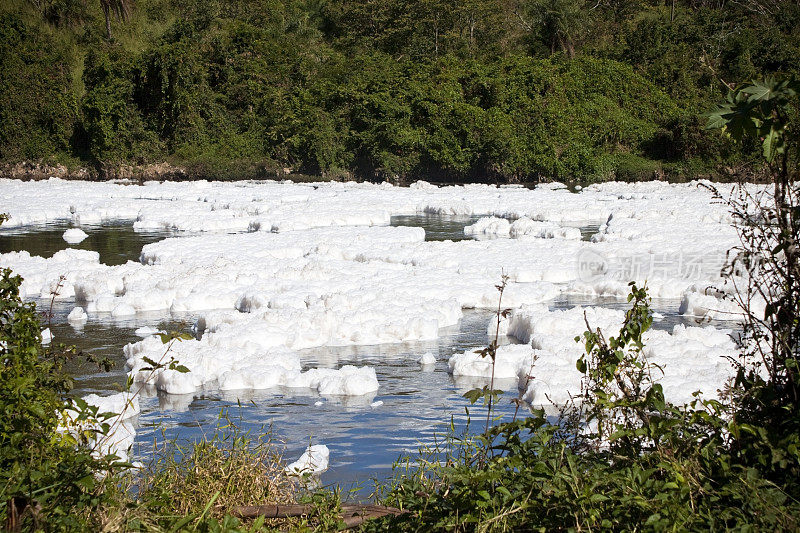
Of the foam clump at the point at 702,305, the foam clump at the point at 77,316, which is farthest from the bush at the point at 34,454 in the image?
the foam clump at the point at 702,305

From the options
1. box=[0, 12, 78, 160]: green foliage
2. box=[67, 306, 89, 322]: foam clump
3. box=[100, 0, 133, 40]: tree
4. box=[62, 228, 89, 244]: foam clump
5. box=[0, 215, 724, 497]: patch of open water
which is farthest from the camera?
box=[100, 0, 133, 40]: tree

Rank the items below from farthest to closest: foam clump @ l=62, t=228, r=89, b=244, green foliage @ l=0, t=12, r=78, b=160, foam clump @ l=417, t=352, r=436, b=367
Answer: green foliage @ l=0, t=12, r=78, b=160, foam clump @ l=62, t=228, r=89, b=244, foam clump @ l=417, t=352, r=436, b=367

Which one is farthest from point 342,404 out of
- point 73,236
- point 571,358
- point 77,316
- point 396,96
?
point 396,96

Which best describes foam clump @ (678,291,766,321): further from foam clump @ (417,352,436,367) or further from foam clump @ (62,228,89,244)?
foam clump @ (62,228,89,244)

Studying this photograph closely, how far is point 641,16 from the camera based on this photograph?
44438 millimetres

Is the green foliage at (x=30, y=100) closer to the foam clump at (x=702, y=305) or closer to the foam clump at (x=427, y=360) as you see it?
the foam clump at (x=427, y=360)

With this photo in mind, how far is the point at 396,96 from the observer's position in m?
35.8

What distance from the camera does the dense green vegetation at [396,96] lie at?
3447 centimetres

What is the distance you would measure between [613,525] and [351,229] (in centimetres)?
1445

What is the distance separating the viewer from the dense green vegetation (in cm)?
3447

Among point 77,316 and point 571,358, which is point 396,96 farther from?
point 571,358

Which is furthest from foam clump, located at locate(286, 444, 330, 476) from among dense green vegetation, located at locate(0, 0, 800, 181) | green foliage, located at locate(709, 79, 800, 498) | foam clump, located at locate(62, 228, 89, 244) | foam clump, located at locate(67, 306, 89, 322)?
dense green vegetation, located at locate(0, 0, 800, 181)

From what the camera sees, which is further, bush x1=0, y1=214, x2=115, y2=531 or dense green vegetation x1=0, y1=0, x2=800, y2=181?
dense green vegetation x1=0, y1=0, x2=800, y2=181

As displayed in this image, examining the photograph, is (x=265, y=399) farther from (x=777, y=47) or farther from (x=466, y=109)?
(x=777, y=47)
